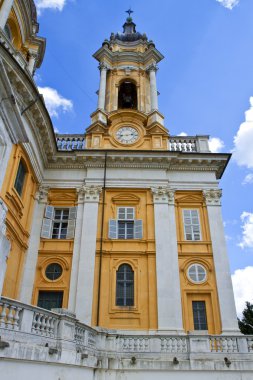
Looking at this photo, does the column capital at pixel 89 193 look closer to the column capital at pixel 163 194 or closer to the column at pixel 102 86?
the column capital at pixel 163 194

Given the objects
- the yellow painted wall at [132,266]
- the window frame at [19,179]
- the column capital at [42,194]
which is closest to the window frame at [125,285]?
the yellow painted wall at [132,266]

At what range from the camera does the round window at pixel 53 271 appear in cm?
1633

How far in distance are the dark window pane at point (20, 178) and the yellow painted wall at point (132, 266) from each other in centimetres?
445

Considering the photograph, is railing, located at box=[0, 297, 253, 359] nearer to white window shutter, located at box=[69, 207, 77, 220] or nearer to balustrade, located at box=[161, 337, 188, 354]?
balustrade, located at box=[161, 337, 188, 354]

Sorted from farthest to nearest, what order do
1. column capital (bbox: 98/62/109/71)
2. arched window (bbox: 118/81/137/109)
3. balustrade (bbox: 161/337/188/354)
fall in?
arched window (bbox: 118/81/137/109), column capital (bbox: 98/62/109/71), balustrade (bbox: 161/337/188/354)

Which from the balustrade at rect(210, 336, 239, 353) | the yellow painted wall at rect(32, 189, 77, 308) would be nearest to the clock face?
→ the yellow painted wall at rect(32, 189, 77, 308)

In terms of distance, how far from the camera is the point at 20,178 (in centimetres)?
1580

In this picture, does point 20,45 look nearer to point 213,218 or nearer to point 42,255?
point 42,255

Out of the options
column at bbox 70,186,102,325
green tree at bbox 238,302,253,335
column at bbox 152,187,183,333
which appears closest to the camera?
column at bbox 152,187,183,333

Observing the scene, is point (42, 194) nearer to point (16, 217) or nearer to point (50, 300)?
point (16, 217)

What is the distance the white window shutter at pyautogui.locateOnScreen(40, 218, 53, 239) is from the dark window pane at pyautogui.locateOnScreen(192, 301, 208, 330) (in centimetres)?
819

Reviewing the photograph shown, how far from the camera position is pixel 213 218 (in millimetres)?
17656

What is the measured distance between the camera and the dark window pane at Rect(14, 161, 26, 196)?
15.4 metres

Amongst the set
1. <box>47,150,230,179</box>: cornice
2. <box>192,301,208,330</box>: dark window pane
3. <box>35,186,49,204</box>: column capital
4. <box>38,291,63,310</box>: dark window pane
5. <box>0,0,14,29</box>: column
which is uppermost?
<box>0,0,14,29</box>: column
